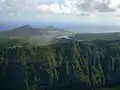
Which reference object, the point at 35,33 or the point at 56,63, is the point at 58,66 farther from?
the point at 35,33

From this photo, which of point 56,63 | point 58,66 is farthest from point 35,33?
point 58,66

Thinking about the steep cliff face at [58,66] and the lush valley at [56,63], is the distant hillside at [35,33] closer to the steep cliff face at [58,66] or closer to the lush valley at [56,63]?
the lush valley at [56,63]

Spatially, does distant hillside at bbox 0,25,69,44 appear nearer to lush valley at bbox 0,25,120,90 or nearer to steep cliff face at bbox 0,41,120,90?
lush valley at bbox 0,25,120,90

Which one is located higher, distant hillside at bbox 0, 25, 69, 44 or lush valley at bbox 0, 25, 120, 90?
distant hillside at bbox 0, 25, 69, 44

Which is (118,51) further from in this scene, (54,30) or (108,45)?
(54,30)

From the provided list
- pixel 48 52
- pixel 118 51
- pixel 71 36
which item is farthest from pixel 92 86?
pixel 71 36

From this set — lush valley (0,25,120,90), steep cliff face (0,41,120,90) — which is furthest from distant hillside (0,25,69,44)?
steep cliff face (0,41,120,90)

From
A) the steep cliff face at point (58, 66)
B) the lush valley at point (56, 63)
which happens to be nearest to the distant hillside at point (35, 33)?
the lush valley at point (56, 63)

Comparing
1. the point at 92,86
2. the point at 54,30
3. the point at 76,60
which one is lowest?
the point at 92,86

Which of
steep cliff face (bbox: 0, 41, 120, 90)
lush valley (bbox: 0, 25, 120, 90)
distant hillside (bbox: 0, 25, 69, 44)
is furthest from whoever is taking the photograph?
distant hillside (bbox: 0, 25, 69, 44)
